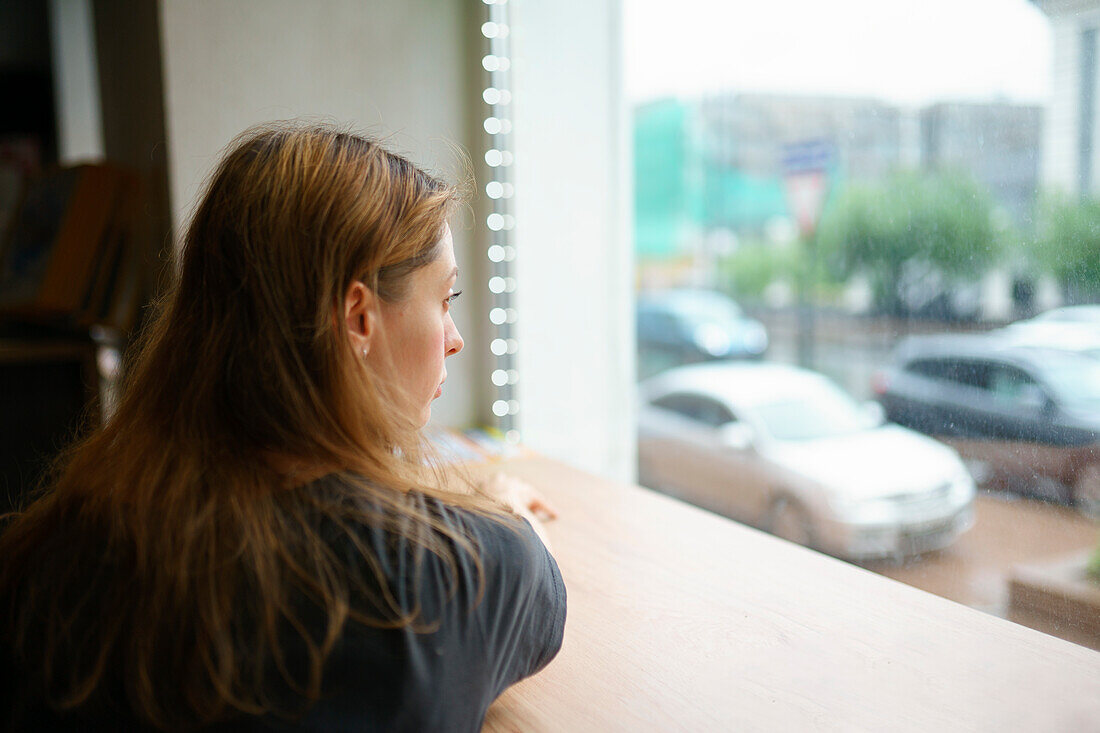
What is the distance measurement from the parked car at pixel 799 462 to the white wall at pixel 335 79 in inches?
21.2

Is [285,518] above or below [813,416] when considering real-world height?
above

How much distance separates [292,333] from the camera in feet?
2.16

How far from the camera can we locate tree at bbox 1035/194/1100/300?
99 centimetres

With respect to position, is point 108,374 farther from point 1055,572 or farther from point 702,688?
point 1055,572

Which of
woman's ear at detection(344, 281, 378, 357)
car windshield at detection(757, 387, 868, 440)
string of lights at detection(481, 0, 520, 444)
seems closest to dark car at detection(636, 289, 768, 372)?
car windshield at detection(757, 387, 868, 440)

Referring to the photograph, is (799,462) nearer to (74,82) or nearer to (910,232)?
(910,232)

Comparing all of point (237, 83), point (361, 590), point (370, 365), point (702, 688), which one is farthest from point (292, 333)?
point (237, 83)

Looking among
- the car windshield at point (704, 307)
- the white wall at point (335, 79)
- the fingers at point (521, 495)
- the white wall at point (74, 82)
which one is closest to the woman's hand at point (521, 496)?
the fingers at point (521, 495)

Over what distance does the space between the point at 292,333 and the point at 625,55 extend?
60.8 inches

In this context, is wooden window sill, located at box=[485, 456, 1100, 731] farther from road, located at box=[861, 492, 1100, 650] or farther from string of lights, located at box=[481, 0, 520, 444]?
string of lights, located at box=[481, 0, 520, 444]

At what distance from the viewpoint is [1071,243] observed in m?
1.02

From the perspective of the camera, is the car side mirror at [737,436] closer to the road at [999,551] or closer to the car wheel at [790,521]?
the car wheel at [790,521]

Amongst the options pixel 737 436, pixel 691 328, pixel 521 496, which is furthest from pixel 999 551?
pixel 691 328

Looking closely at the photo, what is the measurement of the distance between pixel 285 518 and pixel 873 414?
3.96 feet
